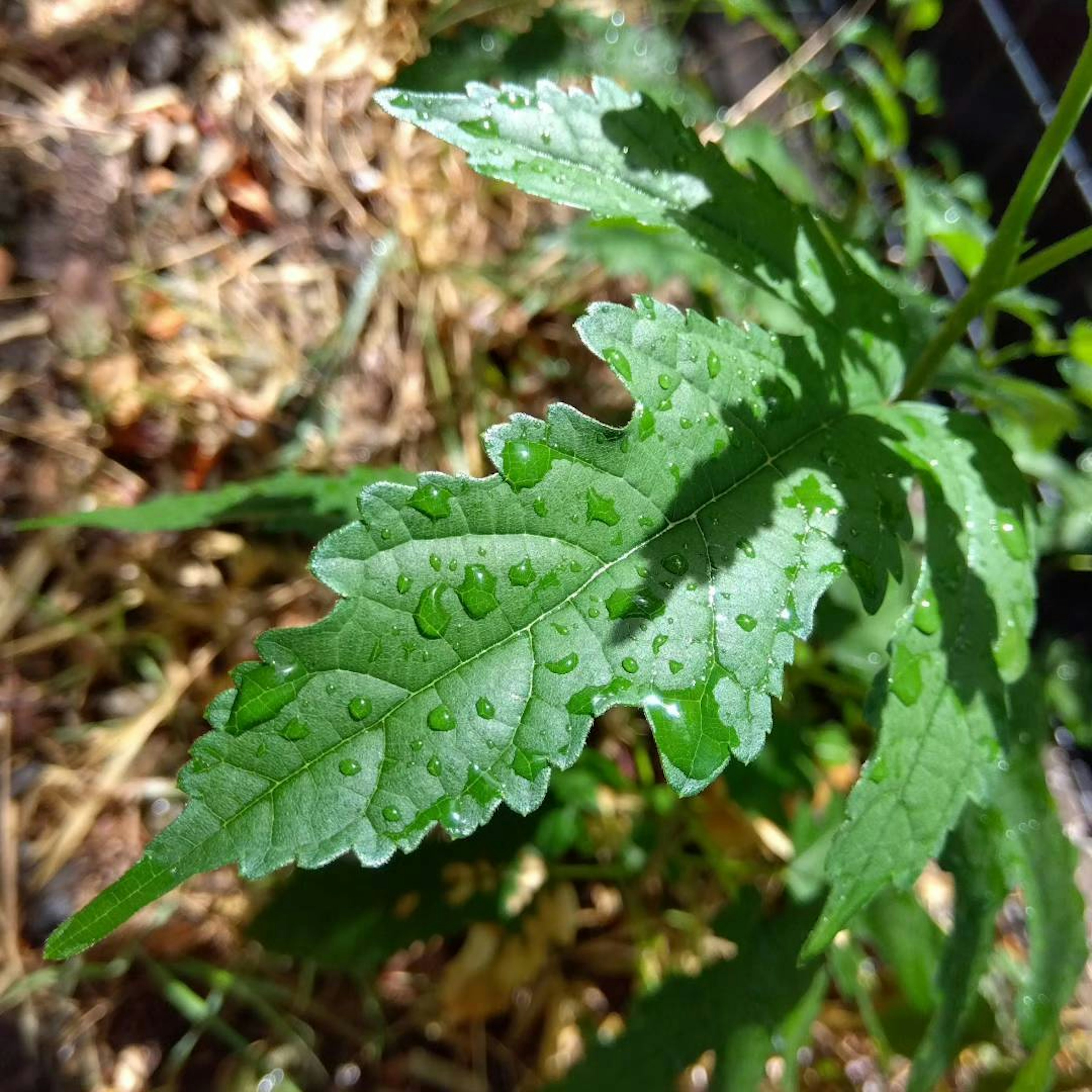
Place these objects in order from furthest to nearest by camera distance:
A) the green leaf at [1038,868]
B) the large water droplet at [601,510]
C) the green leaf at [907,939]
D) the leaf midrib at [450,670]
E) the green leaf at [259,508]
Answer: the green leaf at [907,939] → the green leaf at [259,508] → the green leaf at [1038,868] → the large water droplet at [601,510] → the leaf midrib at [450,670]

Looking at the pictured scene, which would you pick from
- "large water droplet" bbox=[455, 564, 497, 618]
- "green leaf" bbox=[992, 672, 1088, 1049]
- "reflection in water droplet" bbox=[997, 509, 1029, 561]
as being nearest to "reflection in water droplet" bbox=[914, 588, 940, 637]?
"reflection in water droplet" bbox=[997, 509, 1029, 561]

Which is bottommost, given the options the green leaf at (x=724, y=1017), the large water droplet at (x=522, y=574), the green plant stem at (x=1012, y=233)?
the green leaf at (x=724, y=1017)

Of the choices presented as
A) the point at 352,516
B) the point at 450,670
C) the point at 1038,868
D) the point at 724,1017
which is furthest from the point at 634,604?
the point at 724,1017

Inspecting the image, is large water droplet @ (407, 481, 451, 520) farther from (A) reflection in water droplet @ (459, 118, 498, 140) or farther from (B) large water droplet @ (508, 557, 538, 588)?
(A) reflection in water droplet @ (459, 118, 498, 140)

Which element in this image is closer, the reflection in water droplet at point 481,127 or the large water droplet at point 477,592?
the large water droplet at point 477,592

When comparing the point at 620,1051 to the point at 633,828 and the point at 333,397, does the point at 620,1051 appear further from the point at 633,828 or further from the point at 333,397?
the point at 333,397

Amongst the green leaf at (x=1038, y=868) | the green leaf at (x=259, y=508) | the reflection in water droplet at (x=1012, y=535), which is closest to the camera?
the reflection in water droplet at (x=1012, y=535)

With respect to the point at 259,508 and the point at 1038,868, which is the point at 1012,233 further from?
the point at 259,508

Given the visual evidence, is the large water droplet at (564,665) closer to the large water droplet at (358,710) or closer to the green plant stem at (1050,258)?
the large water droplet at (358,710)

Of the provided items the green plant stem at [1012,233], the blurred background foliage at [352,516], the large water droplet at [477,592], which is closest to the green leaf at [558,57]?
the blurred background foliage at [352,516]
